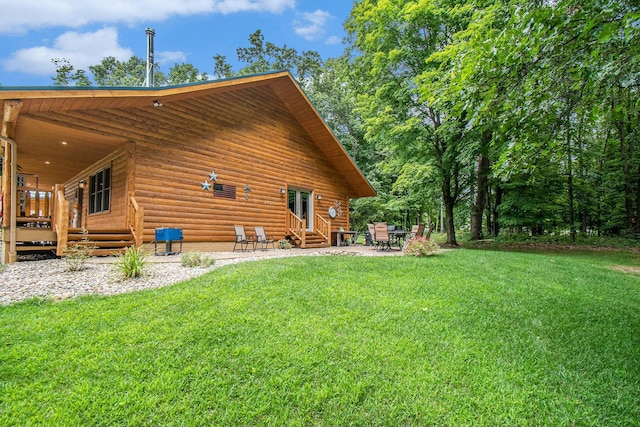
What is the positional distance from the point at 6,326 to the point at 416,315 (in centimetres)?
413

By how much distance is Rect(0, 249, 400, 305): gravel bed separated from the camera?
392cm

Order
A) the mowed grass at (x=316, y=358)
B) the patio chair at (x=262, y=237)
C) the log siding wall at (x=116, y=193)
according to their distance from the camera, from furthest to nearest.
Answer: the patio chair at (x=262, y=237), the log siding wall at (x=116, y=193), the mowed grass at (x=316, y=358)

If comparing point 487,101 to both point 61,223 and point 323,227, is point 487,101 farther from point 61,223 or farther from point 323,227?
point 323,227

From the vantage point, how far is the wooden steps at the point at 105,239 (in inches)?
264

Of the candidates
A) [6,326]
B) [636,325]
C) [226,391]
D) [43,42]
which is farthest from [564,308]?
[43,42]

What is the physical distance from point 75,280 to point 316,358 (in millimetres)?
4102

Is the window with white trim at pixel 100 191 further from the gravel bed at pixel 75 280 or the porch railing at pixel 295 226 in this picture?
the porch railing at pixel 295 226

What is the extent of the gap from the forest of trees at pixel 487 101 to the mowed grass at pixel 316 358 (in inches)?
78.5

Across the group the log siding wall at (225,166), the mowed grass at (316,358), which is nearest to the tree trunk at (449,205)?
the log siding wall at (225,166)

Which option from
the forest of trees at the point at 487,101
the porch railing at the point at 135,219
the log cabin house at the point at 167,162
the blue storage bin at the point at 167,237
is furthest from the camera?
the blue storage bin at the point at 167,237

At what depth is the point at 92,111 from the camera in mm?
7008

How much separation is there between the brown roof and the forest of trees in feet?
14.7

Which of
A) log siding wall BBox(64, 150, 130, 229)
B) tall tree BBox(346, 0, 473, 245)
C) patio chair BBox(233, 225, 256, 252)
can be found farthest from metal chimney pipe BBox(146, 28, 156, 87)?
tall tree BBox(346, 0, 473, 245)

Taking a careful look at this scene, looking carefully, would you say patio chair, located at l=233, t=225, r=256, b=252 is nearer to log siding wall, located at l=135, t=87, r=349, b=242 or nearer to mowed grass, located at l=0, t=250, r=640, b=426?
log siding wall, located at l=135, t=87, r=349, b=242
